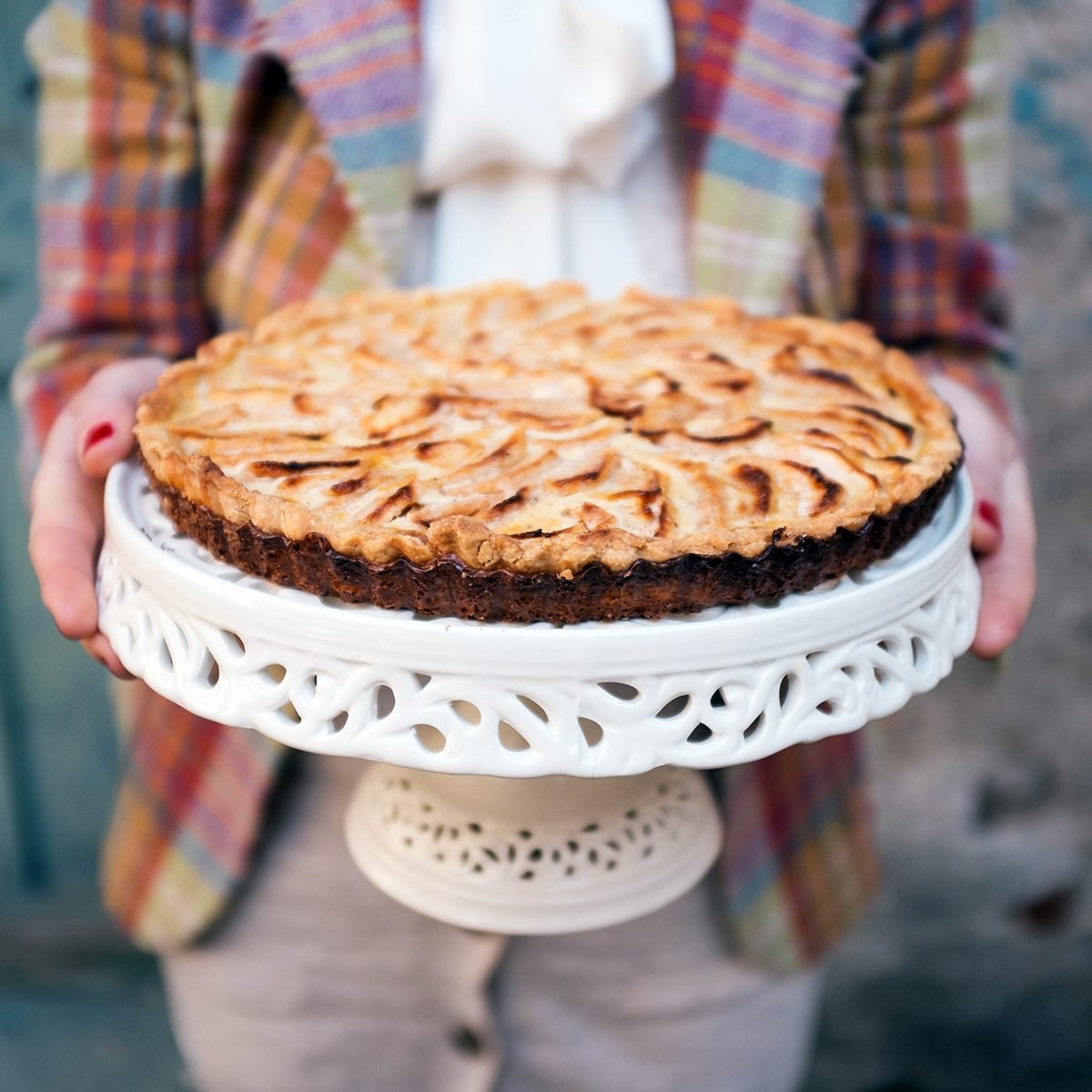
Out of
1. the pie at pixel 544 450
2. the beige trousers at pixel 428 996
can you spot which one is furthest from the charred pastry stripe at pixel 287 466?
the beige trousers at pixel 428 996

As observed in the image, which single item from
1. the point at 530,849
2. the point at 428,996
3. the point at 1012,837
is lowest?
the point at 1012,837

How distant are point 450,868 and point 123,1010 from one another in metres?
2.15

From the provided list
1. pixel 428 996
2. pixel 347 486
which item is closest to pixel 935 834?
pixel 428 996

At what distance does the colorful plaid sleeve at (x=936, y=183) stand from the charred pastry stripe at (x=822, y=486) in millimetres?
637

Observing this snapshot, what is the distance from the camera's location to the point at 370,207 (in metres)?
1.50

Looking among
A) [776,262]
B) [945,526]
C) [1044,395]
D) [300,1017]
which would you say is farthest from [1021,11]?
[300,1017]

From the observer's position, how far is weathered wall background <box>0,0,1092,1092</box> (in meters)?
2.43

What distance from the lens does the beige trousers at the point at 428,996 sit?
5.36ft

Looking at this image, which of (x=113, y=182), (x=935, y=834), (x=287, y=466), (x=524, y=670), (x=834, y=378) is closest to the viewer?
(x=524, y=670)

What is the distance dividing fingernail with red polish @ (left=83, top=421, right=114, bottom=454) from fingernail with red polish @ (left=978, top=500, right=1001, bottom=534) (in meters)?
0.86

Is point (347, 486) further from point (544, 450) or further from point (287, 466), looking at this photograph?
point (544, 450)

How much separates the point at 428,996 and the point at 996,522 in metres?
0.96

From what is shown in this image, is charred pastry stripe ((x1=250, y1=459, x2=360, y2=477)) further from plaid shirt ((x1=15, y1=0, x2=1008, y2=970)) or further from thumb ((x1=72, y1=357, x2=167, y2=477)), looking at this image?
plaid shirt ((x1=15, y1=0, x2=1008, y2=970))

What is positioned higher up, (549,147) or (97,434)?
(549,147)
